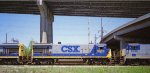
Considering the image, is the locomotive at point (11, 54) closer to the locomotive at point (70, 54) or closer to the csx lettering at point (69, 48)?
the locomotive at point (70, 54)

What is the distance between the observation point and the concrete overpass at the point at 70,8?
5928 centimetres

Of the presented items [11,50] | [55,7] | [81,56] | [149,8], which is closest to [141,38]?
[149,8]

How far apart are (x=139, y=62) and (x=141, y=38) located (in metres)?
23.8

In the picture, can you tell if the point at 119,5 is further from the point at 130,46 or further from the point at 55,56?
the point at 55,56

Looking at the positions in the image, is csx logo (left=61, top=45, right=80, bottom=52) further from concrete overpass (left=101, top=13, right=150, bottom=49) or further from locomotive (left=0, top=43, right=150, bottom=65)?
concrete overpass (left=101, top=13, right=150, bottom=49)

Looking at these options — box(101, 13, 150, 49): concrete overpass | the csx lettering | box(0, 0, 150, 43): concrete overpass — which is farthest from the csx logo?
box(0, 0, 150, 43): concrete overpass

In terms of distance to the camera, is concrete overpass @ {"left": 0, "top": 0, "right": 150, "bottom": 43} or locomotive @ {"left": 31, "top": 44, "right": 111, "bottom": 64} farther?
concrete overpass @ {"left": 0, "top": 0, "right": 150, "bottom": 43}

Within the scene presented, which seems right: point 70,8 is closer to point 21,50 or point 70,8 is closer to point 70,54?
point 70,54

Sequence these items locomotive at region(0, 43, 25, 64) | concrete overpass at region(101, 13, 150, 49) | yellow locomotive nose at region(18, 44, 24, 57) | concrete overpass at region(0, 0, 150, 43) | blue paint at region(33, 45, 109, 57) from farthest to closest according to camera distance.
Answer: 1. concrete overpass at region(0, 0, 150, 43)
2. concrete overpass at region(101, 13, 150, 49)
3. yellow locomotive nose at region(18, 44, 24, 57)
4. blue paint at region(33, 45, 109, 57)
5. locomotive at region(0, 43, 25, 64)

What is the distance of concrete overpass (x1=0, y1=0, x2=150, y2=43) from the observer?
59.3 m

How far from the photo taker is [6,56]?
138 ft

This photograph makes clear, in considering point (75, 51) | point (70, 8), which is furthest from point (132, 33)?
point (75, 51)

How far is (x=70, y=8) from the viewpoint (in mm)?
64812

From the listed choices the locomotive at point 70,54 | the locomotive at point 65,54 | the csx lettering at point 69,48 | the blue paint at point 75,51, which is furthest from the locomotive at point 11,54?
the csx lettering at point 69,48
